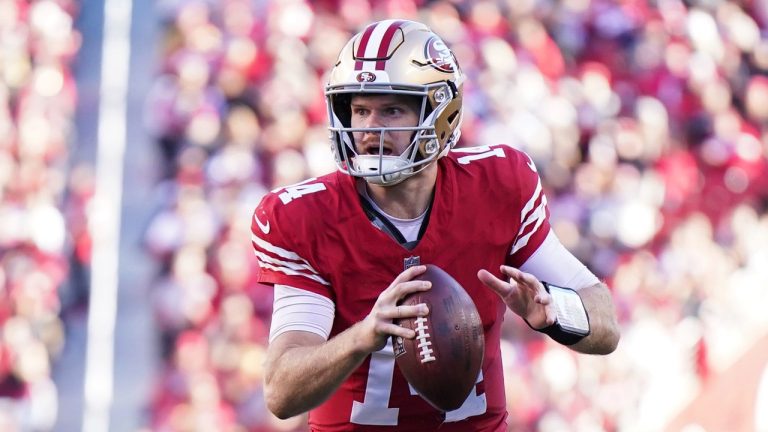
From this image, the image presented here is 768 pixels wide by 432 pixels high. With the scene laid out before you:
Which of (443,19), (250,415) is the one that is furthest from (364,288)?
(443,19)

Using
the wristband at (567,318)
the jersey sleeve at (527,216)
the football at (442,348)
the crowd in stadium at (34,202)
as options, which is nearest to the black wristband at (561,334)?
the wristband at (567,318)

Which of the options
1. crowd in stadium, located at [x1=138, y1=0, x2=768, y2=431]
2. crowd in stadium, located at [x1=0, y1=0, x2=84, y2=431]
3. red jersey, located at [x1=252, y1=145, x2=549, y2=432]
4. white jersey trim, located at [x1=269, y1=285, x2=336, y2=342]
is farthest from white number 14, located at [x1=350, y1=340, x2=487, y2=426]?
crowd in stadium, located at [x1=0, y1=0, x2=84, y2=431]

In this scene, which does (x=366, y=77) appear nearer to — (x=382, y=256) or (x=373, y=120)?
(x=373, y=120)

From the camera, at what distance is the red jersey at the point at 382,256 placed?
2623 millimetres

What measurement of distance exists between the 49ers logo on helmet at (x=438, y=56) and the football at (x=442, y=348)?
0.60 m

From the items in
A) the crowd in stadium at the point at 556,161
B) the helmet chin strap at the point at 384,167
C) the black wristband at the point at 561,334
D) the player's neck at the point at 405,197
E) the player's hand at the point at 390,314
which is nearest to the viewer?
the player's hand at the point at 390,314

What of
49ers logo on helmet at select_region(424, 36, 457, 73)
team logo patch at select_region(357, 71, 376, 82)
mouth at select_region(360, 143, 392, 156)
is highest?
49ers logo on helmet at select_region(424, 36, 457, 73)

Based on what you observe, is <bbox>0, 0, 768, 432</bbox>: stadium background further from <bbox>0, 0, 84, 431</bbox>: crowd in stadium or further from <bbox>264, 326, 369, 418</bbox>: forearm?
<bbox>264, 326, 369, 418</bbox>: forearm

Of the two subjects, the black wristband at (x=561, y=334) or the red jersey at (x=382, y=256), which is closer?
the black wristband at (x=561, y=334)

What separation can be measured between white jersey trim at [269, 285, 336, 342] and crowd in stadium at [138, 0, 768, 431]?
118 inches

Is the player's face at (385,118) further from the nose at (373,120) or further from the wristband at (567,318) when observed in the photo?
the wristband at (567,318)

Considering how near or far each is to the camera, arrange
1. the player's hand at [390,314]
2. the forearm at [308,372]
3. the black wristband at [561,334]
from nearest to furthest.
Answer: the player's hand at [390,314] → the forearm at [308,372] → the black wristband at [561,334]

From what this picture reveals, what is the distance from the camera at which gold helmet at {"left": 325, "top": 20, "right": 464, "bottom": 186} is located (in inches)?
103

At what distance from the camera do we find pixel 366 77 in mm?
2637
